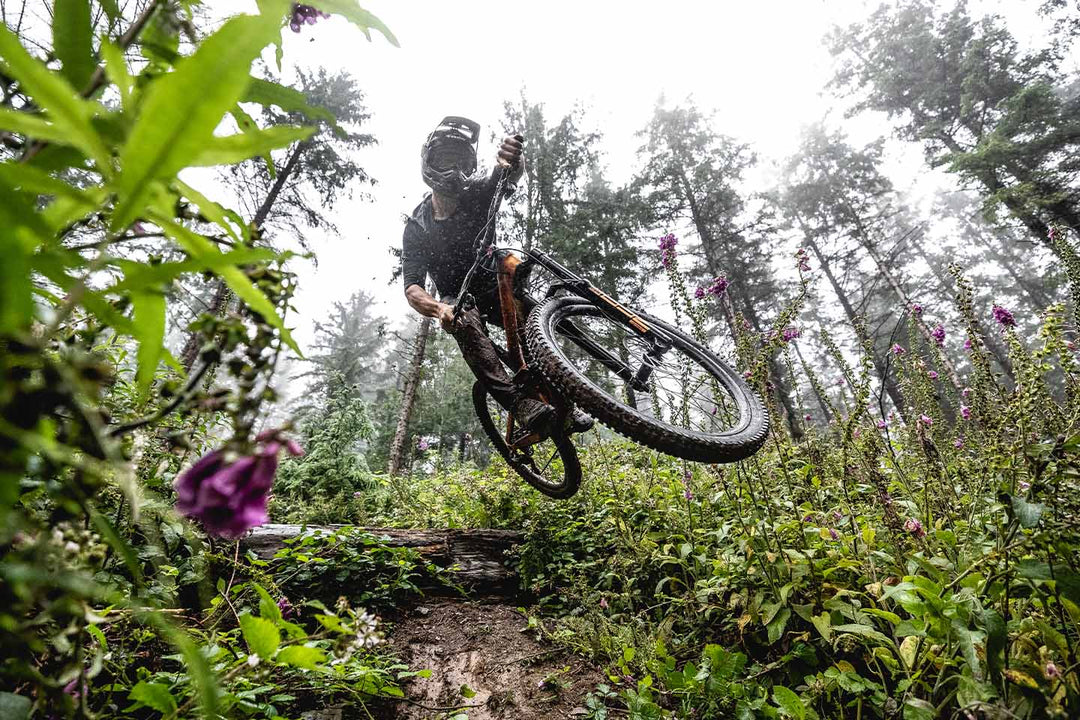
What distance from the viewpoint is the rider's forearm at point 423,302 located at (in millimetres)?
3707

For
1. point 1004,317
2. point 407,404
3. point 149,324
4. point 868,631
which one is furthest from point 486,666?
point 407,404

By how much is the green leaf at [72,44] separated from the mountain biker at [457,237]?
9.85ft

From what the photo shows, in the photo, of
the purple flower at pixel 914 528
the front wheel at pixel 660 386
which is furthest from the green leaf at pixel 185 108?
the purple flower at pixel 914 528

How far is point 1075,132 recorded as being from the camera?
1182 cm

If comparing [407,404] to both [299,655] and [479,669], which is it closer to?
[479,669]

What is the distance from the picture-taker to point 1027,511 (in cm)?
128

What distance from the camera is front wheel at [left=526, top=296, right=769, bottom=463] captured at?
243cm

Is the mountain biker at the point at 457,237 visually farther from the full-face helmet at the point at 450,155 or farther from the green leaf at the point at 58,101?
the green leaf at the point at 58,101

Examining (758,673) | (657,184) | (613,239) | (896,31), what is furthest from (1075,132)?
(758,673)

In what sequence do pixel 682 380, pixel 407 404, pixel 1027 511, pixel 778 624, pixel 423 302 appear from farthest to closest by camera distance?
pixel 407 404 → pixel 423 302 → pixel 682 380 → pixel 778 624 → pixel 1027 511

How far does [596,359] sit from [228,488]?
332 centimetres

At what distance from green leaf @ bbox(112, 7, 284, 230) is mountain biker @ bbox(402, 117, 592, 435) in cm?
313

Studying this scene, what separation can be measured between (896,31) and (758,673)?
73.0 feet

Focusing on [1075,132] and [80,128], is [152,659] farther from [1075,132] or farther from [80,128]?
[1075,132]
